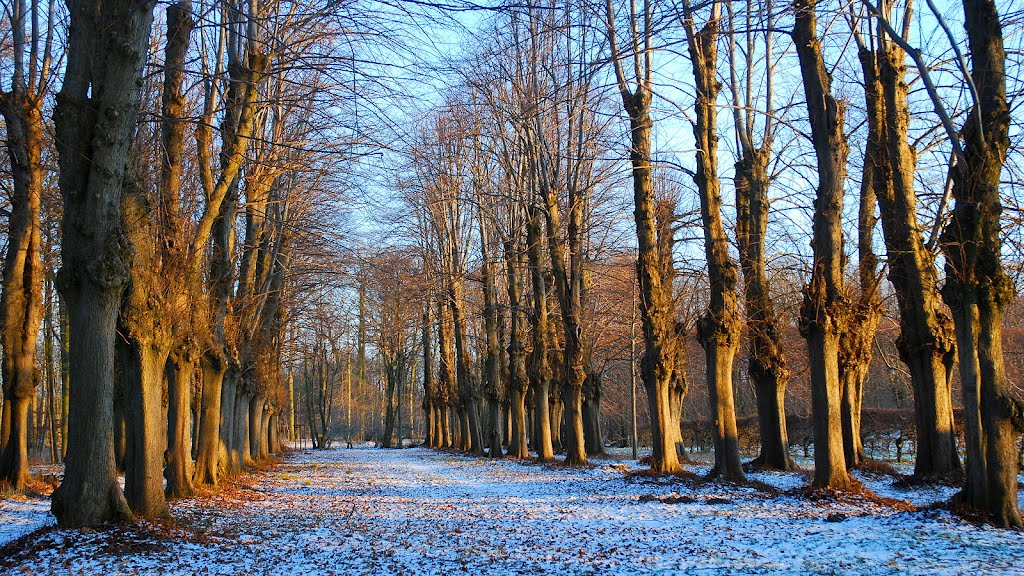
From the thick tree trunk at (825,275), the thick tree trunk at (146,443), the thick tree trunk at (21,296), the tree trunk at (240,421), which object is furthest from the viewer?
the tree trunk at (240,421)

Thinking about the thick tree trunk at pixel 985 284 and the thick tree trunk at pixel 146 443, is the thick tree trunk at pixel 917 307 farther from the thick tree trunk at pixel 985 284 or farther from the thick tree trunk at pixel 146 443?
the thick tree trunk at pixel 146 443

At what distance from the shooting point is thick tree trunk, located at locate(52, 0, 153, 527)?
7.62m

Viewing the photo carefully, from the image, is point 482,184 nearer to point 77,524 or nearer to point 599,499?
point 599,499

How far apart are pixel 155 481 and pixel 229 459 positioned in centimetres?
884

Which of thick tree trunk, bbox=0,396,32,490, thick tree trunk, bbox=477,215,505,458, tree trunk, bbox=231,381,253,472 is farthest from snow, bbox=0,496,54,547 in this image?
thick tree trunk, bbox=477,215,505,458

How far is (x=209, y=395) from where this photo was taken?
14.8 meters

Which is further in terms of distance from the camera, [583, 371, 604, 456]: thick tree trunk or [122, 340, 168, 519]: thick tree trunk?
[583, 371, 604, 456]: thick tree trunk

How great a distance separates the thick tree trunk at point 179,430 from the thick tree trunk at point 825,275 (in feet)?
32.0

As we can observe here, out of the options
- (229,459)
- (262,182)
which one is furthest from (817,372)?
(229,459)

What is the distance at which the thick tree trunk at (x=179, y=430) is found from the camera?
12125mm

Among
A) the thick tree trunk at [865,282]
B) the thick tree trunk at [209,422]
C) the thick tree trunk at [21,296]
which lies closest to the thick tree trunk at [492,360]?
the thick tree trunk at [209,422]

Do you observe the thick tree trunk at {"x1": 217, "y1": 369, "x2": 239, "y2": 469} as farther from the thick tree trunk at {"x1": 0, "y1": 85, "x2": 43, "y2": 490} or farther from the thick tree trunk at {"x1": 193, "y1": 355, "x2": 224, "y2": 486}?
the thick tree trunk at {"x1": 0, "y1": 85, "x2": 43, "y2": 490}

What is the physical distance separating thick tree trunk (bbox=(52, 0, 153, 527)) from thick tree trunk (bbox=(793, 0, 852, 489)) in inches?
359

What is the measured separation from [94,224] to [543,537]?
5.91 meters
